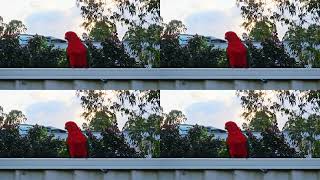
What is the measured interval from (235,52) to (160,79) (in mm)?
588

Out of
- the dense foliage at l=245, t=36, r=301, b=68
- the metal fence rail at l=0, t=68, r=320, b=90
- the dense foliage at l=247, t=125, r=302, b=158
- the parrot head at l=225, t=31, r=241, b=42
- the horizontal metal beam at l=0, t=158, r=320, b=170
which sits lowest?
the horizontal metal beam at l=0, t=158, r=320, b=170

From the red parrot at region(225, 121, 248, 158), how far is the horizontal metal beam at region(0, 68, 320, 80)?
380 millimetres

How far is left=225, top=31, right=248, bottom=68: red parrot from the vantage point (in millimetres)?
4887

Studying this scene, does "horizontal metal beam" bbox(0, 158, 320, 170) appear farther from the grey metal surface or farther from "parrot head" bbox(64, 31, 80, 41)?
"parrot head" bbox(64, 31, 80, 41)

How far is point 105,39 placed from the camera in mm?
4953

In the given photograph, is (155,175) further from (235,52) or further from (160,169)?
(235,52)

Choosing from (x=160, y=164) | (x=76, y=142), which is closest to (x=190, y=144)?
(x=160, y=164)

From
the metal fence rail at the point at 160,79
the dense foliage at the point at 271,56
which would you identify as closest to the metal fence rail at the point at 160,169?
the metal fence rail at the point at 160,79

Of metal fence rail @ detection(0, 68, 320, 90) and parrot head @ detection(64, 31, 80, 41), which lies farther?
parrot head @ detection(64, 31, 80, 41)

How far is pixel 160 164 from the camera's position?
4812 millimetres

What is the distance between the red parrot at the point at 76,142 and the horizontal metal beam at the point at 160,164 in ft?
0.25

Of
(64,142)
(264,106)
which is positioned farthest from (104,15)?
(264,106)

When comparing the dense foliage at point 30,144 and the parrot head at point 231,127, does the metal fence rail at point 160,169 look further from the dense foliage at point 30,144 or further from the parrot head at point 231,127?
the parrot head at point 231,127

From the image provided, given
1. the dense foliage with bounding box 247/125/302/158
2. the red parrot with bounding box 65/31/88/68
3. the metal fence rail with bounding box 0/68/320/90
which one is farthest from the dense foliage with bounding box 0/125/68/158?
the dense foliage with bounding box 247/125/302/158
